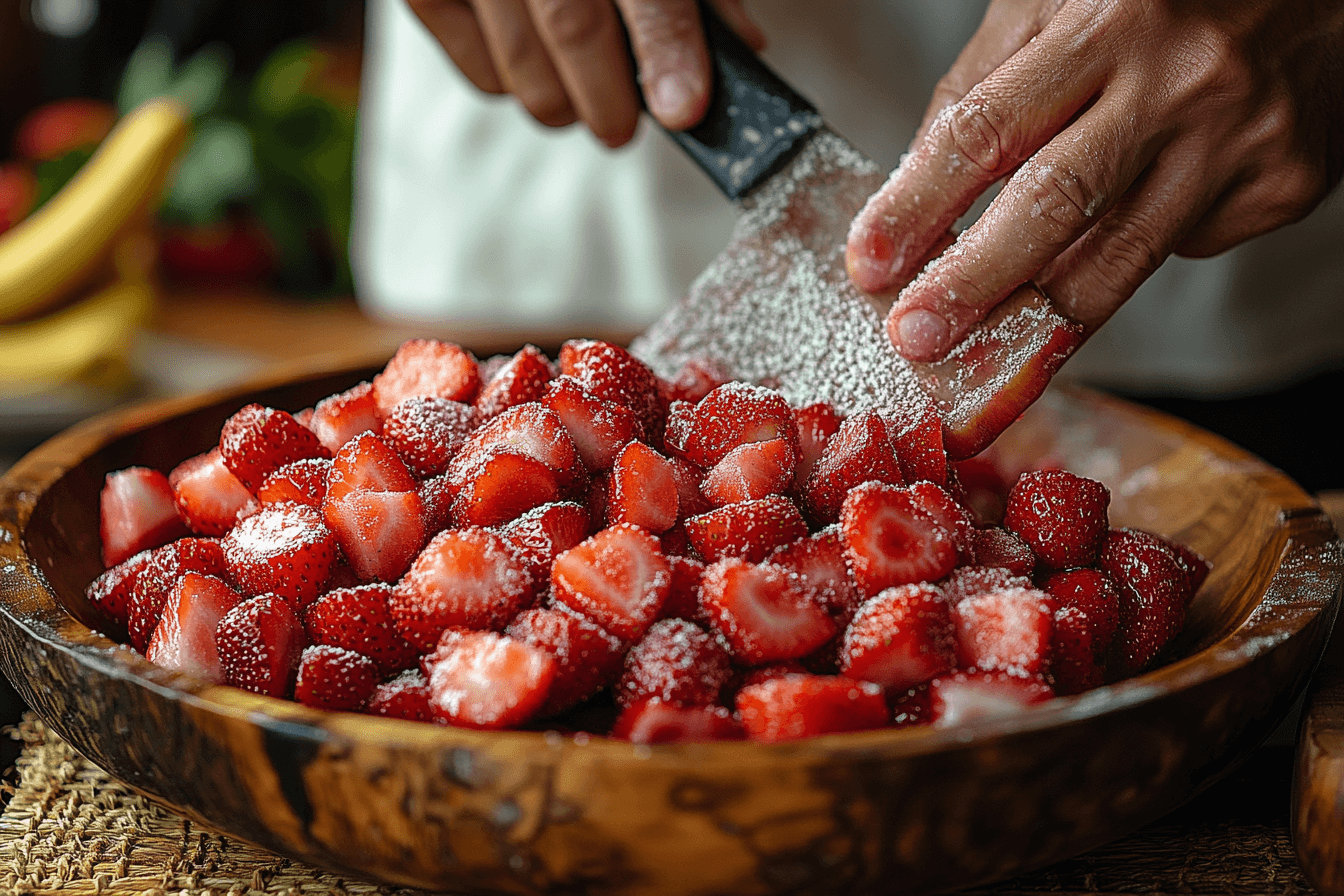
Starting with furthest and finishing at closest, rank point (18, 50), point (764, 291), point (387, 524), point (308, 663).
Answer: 1. point (18, 50)
2. point (764, 291)
3. point (387, 524)
4. point (308, 663)

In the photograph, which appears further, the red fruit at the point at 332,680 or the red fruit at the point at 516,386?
the red fruit at the point at 516,386

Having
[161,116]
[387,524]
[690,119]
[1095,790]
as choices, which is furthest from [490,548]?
[161,116]

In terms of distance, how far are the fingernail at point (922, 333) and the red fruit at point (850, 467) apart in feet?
0.22

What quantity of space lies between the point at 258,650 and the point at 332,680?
66 millimetres

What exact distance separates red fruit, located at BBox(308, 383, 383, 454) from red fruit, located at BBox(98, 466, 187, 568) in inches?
5.7

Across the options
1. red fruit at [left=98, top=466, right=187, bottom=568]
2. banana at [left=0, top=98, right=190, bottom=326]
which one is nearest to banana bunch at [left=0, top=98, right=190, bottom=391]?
banana at [left=0, top=98, right=190, bottom=326]

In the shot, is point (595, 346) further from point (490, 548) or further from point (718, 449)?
point (490, 548)

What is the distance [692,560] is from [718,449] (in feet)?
0.48

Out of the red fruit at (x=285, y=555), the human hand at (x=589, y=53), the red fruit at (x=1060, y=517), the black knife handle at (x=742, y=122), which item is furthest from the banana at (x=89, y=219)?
the red fruit at (x=1060, y=517)

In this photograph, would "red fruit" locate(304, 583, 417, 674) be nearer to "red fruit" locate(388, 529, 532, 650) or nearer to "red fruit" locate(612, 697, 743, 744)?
"red fruit" locate(388, 529, 532, 650)

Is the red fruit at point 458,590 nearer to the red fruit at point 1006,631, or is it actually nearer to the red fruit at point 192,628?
the red fruit at point 192,628

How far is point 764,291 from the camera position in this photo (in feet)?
3.82

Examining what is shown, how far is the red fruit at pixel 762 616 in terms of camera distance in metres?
0.77

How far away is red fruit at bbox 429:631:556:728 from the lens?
27.6 inches
